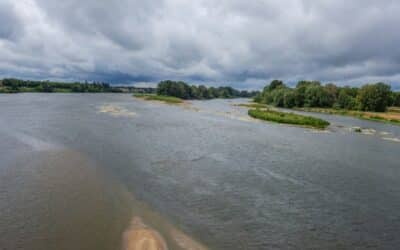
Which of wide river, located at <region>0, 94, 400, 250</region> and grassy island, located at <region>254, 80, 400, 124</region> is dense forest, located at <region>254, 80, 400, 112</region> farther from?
wide river, located at <region>0, 94, 400, 250</region>

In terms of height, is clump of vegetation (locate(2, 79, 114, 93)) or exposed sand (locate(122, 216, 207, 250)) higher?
clump of vegetation (locate(2, 79, 114, 93))

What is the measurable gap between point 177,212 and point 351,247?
662cm

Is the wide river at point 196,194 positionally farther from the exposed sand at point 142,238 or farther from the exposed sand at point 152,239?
the exposed sand at point 142,238

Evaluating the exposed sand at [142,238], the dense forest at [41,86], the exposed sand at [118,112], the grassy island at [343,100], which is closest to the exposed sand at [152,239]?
the exposed sand at [142,238]

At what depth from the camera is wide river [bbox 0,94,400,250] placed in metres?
10.5

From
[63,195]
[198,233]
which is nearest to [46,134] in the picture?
[63,195]

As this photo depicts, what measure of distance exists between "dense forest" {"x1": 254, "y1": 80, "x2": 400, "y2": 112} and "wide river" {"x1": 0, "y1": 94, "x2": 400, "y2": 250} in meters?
59.7

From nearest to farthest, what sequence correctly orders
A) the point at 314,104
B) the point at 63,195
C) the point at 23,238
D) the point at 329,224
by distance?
the point at 23,238 < the point at 329,224 < the point at 63,195 < the point at 314,104

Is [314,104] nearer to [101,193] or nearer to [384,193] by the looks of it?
[384,193]

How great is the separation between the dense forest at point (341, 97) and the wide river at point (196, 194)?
59737mm

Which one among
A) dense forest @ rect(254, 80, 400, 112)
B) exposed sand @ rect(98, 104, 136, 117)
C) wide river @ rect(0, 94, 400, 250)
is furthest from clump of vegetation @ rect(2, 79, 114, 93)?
wide river @ rect(0, 94, 400, 250)

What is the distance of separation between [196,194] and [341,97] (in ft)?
Answer: 284

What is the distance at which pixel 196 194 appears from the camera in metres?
14.4

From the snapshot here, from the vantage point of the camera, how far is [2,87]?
466ft
